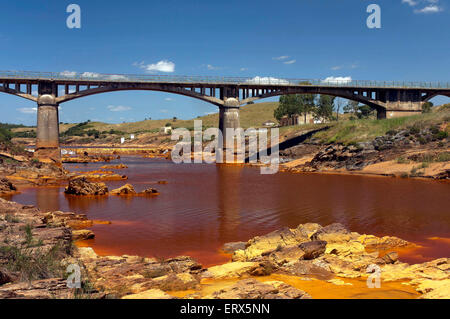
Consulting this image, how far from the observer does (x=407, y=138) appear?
155 ft

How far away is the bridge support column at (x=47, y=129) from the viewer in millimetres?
55500

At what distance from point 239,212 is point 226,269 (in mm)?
10299

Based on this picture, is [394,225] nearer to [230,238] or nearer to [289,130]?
[230,238]

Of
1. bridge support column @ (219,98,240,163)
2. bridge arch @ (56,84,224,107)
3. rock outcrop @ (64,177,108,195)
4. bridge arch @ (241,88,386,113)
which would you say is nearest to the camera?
rock outcrop @ (64,177,108,195)

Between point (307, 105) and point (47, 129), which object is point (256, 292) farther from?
point (307, 105)

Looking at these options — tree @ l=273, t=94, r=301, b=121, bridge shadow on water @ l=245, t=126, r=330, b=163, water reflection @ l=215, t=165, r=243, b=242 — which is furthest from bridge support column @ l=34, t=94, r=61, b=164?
tree @ l=273, t=94, r=301, b=121

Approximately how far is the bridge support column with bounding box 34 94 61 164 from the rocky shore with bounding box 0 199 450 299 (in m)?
44.9

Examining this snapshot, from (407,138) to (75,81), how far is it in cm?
4374

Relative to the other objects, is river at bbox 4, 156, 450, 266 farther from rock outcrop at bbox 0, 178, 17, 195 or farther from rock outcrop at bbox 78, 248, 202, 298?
rock outcrop at bbox 78, 248, 202, 298

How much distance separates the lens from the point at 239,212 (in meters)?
20.7

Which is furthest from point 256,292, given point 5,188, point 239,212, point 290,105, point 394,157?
point 290,105

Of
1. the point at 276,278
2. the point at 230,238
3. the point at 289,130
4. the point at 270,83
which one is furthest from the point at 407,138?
the point at 276,278

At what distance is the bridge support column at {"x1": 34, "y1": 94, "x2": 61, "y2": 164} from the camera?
55500mm

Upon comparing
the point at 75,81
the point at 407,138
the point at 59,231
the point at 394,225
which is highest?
the point at 75,81
